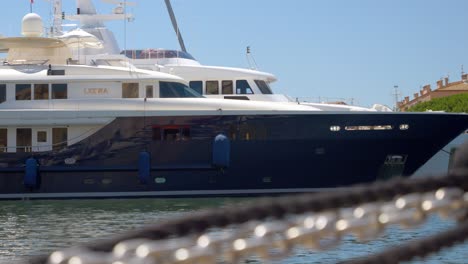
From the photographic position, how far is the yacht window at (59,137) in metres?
21.4

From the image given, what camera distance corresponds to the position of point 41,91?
2161 centimetres

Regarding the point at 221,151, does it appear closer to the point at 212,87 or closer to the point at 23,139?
the point at 212,87

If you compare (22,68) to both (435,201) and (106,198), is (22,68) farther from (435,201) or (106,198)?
(435,201)

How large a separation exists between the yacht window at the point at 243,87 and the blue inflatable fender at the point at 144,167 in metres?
3.78

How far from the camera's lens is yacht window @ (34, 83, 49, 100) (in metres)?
21.6

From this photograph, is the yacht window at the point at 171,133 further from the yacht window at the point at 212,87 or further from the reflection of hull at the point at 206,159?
the yacht window at the point at 212,87

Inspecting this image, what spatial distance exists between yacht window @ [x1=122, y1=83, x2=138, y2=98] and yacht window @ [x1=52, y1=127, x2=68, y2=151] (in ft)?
5.33

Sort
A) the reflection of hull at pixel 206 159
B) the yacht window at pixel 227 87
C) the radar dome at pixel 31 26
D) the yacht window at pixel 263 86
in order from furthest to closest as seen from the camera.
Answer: the radar dome at pixel 31 26 < the yacht window at pixel 227 87 < the yacht window at pixel 263 86 < the reflection of hull at pixel 206 159

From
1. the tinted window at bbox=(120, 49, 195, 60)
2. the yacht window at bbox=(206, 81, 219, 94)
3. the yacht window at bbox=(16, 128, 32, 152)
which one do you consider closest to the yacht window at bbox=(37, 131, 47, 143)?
the yacht window at bbox=(16, 128, 32, 152)

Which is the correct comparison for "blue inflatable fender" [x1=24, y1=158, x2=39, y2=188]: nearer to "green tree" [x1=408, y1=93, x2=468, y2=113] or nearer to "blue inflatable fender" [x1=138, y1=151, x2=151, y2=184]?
"blue inflatable fender" [x1=138, y1=151, x2=151, y2=184]

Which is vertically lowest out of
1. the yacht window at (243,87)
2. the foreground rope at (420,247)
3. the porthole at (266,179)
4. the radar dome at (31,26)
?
the porthole at (266,179)

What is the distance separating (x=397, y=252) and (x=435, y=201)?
0.44 ft

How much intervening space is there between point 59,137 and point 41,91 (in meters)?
1.17

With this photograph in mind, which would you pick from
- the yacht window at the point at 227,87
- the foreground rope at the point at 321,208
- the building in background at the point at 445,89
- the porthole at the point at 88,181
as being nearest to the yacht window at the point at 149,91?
the porthole at the point at 88,181
